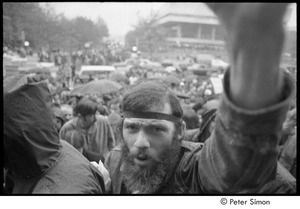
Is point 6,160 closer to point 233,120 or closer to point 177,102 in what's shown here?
point 177,102

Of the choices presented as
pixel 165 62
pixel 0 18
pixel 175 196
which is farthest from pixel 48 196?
pixel 165 62

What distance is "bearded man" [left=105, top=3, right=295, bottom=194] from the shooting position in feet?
1.96

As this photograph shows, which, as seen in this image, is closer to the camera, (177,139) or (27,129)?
(27,129)

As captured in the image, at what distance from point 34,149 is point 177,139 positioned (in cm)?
56

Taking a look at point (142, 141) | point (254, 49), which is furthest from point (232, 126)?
point (142, 141)

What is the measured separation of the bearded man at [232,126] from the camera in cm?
60

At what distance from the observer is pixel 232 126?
77cm

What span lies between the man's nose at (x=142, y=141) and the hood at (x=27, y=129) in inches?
13.5

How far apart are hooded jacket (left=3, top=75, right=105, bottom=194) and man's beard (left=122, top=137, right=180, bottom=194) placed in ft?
0.46

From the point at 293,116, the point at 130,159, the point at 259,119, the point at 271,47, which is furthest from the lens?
the point at 293,116

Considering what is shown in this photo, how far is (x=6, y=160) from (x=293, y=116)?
192 centimetres

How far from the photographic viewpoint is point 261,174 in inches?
34.5

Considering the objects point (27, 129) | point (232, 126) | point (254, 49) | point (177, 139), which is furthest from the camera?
point (177, 139)

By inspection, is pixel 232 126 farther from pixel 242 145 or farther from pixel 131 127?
pixel 131 127
